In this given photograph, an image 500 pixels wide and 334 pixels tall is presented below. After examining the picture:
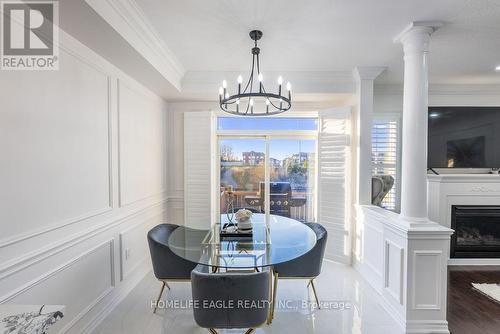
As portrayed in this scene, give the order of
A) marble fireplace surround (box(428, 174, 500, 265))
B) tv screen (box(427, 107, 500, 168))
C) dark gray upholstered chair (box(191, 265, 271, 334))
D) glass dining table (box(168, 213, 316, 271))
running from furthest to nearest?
tv screen (box(427, 107, 500, 168)), marble fireplace surround (box(428, 174, 500, 265)), glass dining table (box(168, 213, 316, 271)), dark gray upholstered chair (box(191, 265, 271, 334))

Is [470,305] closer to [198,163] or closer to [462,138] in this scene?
[462,138]

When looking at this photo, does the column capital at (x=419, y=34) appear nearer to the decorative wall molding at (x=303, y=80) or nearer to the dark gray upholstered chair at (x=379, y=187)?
the decorative wall molding at (x=303, y=80)

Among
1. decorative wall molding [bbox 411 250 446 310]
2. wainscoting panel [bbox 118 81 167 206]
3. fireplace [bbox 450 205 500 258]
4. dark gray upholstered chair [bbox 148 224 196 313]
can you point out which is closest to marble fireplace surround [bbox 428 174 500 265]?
fireplace [bbox 450 205 500 258]

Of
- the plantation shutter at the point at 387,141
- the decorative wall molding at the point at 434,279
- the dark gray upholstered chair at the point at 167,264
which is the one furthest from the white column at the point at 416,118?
the dark gray upholstered chair at the point at 167,264

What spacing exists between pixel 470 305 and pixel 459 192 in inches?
64.7

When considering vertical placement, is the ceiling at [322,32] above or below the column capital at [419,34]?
above

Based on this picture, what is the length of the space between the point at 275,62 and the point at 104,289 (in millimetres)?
3132

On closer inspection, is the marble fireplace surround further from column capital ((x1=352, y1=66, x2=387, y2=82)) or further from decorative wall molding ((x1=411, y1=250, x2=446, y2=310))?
decorative wall molding ((x1=411, y1=250, x2=446, y2=310))

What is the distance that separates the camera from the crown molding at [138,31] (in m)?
1.75

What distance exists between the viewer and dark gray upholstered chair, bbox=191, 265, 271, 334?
166 centimetres

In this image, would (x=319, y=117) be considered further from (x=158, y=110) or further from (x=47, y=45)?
(x=47, y=45)

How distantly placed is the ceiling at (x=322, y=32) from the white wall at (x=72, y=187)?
89 centimetres

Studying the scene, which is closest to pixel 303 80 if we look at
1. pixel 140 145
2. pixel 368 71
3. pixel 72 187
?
pixel 368 71

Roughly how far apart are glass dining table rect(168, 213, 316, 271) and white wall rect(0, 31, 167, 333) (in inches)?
27.3
